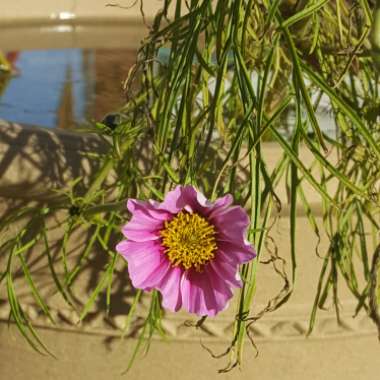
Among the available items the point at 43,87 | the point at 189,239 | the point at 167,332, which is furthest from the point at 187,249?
the point at 43,87

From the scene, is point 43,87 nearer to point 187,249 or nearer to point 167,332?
point 167,332

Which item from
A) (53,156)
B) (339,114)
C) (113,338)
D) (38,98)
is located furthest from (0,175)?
(38,98)

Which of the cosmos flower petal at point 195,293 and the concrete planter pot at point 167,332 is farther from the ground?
the cosmos flower petal at point 195,293

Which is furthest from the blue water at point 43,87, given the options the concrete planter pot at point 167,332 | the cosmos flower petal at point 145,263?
the cosmos flower petal at point 145,263

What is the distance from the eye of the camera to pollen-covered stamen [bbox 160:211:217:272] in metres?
0.53

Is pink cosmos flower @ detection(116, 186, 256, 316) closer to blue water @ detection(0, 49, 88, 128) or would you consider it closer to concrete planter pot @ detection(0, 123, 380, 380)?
concrete planter pot @ detection(0, 123, 380, 380)

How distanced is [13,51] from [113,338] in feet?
3.00

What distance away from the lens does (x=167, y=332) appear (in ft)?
2.49

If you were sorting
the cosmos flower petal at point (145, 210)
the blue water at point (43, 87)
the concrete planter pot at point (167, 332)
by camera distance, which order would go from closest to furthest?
the cosmos flower petal at point (145, 210) < the concrete planter pot at point (167, 332) < the blue water at point (43, 87)

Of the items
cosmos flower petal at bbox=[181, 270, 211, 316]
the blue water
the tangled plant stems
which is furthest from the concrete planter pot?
the blue water

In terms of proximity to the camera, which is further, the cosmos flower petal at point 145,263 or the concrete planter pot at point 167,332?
the concrete planter pot at point 167,332

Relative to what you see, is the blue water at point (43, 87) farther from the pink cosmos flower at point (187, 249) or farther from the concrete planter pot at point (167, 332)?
the pink cosmos flower at point (187, 249)

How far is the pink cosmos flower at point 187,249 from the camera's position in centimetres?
51


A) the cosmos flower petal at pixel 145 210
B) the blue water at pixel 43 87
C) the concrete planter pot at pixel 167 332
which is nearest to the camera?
the cosmos flower petal at pixel 145 210
